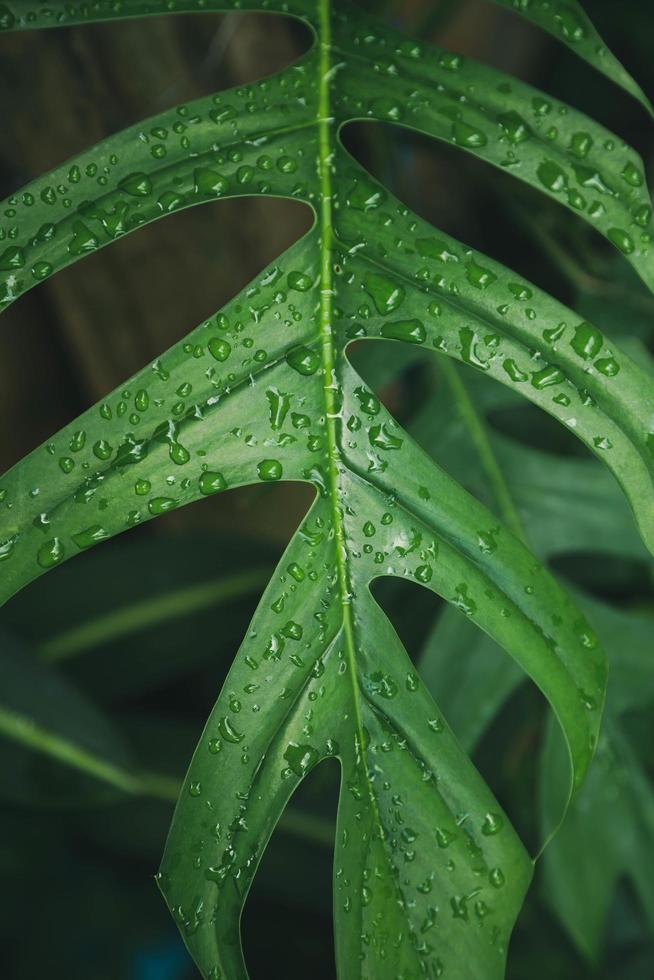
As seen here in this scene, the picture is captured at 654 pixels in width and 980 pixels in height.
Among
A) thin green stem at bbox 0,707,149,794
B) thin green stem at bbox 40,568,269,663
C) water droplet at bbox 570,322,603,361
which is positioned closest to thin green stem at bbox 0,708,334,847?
thin green stem at bbox 0,707,149,794

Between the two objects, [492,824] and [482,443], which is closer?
[492,824]

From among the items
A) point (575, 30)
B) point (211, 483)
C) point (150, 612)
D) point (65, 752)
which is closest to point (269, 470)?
point (211, 483)

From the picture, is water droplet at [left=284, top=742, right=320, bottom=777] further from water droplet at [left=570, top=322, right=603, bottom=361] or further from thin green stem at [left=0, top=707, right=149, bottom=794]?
thin green stem at [left=0, top=707, right=149, bottom=794]

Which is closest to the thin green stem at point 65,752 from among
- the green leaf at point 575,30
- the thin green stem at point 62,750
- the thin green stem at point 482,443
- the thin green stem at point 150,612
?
the thin green stem at point 62,750

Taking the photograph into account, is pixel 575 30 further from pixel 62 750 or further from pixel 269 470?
pixel 62 750

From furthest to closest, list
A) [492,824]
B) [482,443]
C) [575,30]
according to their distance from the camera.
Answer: [482,443]
[575,30]
[492,824]

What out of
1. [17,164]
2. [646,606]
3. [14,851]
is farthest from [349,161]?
[14,851]
